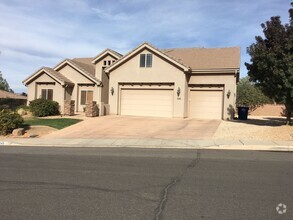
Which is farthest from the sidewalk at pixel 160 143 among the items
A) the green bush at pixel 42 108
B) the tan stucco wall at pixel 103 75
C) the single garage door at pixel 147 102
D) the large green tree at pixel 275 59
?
the tan stucco wall at pixel 103 75

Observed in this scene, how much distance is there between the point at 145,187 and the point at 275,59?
51.4ft

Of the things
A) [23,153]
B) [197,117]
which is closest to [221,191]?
[23,153]

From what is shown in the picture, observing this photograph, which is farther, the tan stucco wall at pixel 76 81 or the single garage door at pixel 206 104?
the tan stucco wall at pixel 76 81

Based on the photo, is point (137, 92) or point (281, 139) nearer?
point (281, 139)

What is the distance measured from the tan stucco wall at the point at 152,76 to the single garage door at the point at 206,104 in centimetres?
97

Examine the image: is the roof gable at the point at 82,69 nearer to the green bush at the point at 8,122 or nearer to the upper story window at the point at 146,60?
the upper story window at the point at 146,60

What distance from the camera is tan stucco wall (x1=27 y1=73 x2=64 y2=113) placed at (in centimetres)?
3228

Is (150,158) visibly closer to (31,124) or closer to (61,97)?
(31,124)

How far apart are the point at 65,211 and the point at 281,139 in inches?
538

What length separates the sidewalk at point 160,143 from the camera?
15523mm

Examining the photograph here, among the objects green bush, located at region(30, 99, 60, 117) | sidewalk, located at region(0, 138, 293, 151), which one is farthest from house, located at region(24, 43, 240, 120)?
sidewalk, located at region(0, 138, 293, 151)

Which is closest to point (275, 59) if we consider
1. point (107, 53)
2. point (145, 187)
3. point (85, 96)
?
point (145, 187)

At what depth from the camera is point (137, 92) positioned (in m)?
30.2

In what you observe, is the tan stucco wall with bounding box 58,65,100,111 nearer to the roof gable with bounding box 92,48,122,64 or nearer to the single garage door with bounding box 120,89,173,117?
the roof gable with bounding box 92,48,122,64
